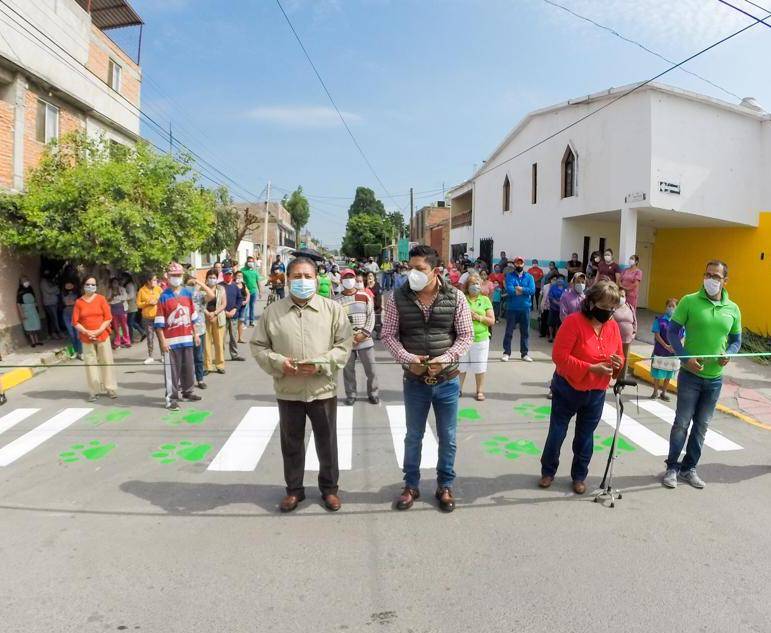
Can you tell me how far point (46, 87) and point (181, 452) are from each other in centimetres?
1167

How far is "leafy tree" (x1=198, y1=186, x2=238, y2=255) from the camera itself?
2584 cm

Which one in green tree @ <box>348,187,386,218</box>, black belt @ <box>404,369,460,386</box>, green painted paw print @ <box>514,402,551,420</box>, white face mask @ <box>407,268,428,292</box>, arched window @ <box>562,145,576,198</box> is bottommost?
green painted paw print @ <box>514,402,551,420</box>

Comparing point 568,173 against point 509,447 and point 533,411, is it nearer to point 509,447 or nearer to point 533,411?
point 533,411

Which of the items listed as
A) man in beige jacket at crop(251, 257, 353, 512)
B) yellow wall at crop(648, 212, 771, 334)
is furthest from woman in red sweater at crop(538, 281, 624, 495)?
yellow wall at crop(648, 212, 771, 334)

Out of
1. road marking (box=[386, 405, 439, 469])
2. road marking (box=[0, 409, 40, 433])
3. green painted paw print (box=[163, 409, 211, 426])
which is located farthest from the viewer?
green painted paw print (box=[163, 409, 211, 426])

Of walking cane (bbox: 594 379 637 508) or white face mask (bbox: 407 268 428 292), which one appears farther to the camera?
walking cane (bbox: 594 379 637 508)

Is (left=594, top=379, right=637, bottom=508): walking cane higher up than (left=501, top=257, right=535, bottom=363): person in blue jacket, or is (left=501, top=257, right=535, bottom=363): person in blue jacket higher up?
(left=501, top=257, right=535, bottom=363): person in blue jacket

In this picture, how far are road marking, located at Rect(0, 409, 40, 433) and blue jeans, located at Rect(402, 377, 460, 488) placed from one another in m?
5.16

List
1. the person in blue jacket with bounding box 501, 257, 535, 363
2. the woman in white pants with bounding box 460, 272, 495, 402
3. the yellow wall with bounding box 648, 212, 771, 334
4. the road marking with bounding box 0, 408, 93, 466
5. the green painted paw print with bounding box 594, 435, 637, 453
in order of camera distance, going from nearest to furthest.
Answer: the road marking with bounding box 0, 408, 93, 466, the green painted paw print with bounding box 594, 435, 637, 453, the woman in white pants with bounding box 460, 272, 495, 402, the person in blue jacket with bounding box 501, 257, 535, 363, the yellow wall with bounding box 648, 212, 771, 334

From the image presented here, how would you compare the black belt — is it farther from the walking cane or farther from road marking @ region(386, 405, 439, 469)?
the walking cane

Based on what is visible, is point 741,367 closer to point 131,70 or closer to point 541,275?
point 541,275

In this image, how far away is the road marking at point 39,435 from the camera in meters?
5.55

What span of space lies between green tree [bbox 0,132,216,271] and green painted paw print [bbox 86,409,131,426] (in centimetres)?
483

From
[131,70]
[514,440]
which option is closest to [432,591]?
[514,440]
